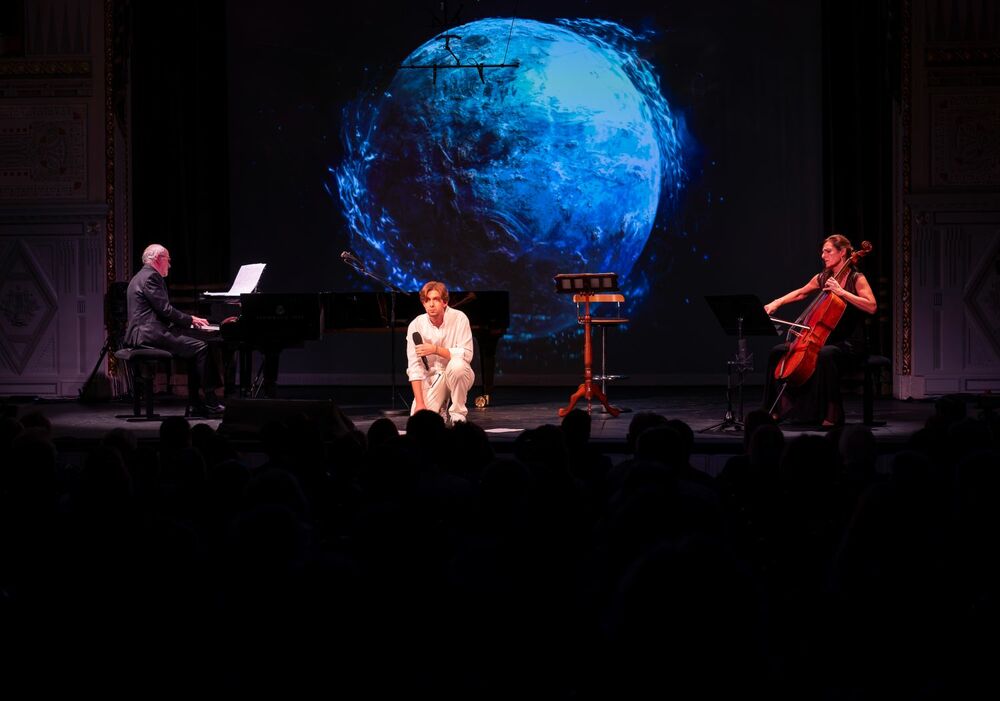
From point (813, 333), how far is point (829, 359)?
229mm

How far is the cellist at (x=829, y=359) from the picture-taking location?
7195 millimetres

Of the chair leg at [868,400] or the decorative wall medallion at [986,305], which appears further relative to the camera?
the decorative wall medallion at [986,305]

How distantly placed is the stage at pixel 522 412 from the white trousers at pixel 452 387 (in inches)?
9.9

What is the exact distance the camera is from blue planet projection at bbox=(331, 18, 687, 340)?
11023mm

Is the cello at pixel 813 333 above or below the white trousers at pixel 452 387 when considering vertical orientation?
above

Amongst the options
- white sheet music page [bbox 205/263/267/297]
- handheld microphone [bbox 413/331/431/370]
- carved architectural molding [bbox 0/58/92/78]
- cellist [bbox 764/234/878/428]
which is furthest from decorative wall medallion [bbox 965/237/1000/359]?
carved architectural molding [bbox 0/58/92/78]

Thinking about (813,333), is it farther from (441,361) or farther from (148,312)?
(148,312)

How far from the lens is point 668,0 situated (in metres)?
11.0

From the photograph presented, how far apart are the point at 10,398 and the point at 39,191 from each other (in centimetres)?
203

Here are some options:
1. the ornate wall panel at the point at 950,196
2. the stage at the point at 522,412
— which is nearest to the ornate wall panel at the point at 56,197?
the stage at the point at 522,412

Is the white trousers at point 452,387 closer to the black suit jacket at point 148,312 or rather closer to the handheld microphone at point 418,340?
the handheld microphone at point 418,340

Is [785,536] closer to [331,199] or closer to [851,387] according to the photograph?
[851,387]

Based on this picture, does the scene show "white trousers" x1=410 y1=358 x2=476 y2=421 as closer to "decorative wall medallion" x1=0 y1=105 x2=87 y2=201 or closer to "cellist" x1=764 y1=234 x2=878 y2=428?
"cellist" x1=764 y1=234 x2=878 y2=428

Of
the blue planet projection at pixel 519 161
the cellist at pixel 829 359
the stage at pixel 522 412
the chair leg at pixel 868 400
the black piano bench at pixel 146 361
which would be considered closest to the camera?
the stage at pixel 522 412
